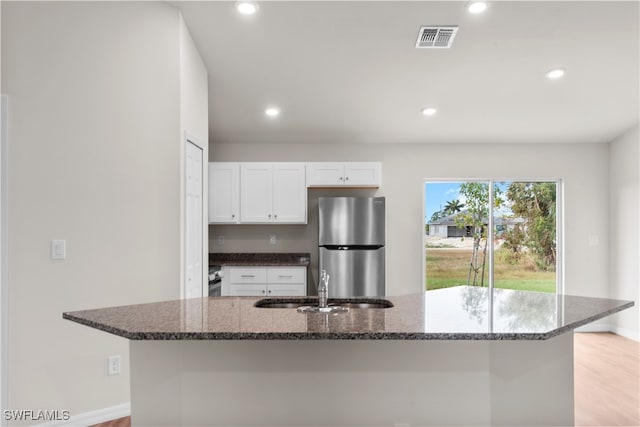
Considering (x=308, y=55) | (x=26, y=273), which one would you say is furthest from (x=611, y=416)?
(x=26, y=273)

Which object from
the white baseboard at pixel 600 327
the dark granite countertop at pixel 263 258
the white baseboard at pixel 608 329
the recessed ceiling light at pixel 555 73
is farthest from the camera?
the white baseboard at pixel 600 327

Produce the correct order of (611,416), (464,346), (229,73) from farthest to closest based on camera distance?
(229,73) < (611,416) < (464,346)

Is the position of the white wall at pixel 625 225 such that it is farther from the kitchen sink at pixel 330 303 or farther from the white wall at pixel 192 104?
the white wall at pixel 192 104

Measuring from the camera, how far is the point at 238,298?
2160mm

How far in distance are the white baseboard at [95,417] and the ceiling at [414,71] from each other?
2.60 metres

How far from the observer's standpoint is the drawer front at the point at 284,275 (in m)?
4.78

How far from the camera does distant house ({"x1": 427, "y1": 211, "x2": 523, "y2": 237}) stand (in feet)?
18.1

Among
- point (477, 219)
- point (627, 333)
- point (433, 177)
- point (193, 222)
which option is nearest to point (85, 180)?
point (193, 222)

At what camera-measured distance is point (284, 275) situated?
479cm

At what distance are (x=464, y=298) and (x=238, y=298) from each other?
1115mm

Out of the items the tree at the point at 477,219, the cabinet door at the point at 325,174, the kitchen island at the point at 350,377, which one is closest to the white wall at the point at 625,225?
the tree at the point at 477,219

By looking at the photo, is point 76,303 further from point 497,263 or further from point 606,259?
point 606,259

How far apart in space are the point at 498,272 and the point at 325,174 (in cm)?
261

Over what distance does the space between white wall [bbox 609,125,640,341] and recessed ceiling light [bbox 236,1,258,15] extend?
448 cm
